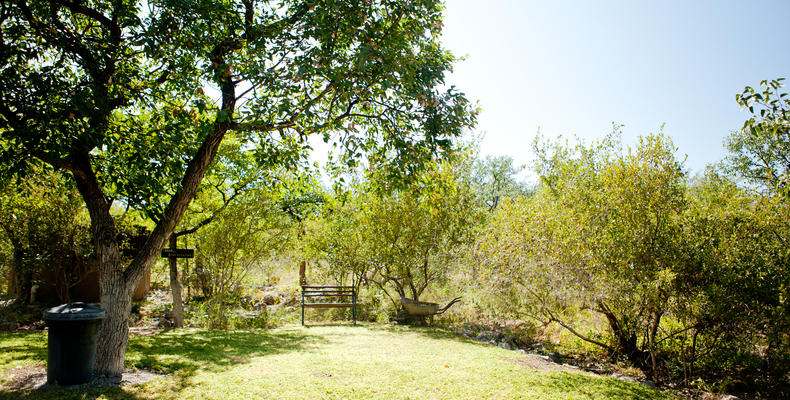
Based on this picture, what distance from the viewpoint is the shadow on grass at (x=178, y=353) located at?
4.61 meters

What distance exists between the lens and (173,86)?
6.00 meters

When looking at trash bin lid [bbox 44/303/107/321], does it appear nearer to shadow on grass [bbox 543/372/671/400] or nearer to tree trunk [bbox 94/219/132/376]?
tree trunk [bbox 94/219/132/376]

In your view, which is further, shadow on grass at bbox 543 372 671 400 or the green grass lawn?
shadow on grass at bbox 543 372 671 400

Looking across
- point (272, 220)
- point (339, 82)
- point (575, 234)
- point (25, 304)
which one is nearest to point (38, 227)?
point (25, 304)

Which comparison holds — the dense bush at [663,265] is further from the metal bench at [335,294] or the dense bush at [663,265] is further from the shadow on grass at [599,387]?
the metal bench at [335,294]

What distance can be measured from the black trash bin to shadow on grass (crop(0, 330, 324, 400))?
166 millimetres

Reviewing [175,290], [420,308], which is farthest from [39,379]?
[420,308]

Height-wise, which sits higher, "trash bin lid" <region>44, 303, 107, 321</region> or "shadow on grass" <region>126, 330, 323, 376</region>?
"trash bin lid" <region>44, 303, 107, 321</region>

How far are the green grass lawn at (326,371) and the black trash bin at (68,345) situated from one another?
23cm

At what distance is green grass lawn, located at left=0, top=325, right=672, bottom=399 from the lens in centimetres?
495

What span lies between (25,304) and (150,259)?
30.4 feet

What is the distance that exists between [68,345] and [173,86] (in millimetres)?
3515

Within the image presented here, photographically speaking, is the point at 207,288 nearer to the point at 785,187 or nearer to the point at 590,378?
the point at 590,378

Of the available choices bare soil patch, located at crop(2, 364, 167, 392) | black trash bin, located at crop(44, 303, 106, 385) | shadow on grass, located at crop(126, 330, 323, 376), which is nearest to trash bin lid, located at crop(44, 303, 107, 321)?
black trash bin, located at crop(44, 303, 106, 385)
